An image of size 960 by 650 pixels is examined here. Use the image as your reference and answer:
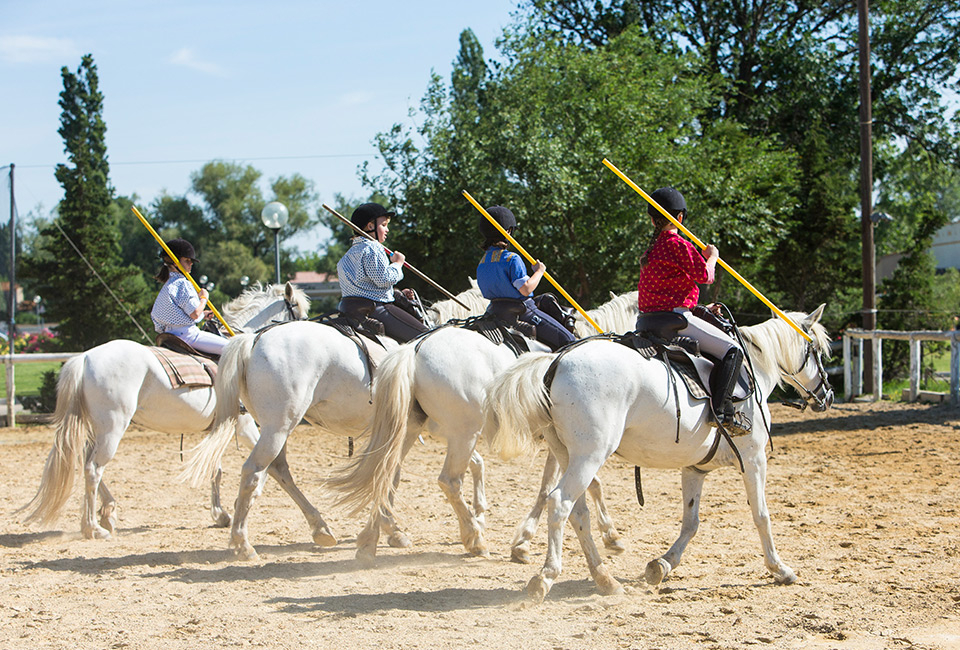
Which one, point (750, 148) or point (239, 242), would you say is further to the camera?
point (239, 242)

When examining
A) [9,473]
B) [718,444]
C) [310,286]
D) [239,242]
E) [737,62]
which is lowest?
[9,473]

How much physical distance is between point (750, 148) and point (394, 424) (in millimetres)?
19027

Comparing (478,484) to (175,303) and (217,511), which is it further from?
(175,303)

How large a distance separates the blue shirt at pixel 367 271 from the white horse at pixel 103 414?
1.95 m

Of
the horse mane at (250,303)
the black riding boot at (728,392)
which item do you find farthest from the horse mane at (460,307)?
the black riding boot at (728,392)

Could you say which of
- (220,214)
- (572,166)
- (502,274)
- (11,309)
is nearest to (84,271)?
(11,309)

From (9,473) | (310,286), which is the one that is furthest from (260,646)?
(310,286)

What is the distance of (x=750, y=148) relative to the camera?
75.2 feet

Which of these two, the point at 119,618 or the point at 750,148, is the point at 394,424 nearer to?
the point at 119,618

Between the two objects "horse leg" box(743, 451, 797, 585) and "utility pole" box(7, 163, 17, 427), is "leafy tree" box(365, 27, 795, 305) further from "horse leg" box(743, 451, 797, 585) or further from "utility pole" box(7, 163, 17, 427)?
"horse leg" box(743, 451, 797, 585)

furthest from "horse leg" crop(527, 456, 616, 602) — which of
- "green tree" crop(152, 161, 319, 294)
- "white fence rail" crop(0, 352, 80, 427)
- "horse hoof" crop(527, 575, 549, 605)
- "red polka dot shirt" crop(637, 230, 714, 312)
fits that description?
"green tree" crop(152, 161, 319, 294)

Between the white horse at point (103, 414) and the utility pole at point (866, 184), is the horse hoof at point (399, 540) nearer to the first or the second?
the white horse at point (103, 414)

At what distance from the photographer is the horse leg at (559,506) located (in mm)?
5117

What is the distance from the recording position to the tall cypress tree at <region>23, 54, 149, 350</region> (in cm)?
2205
